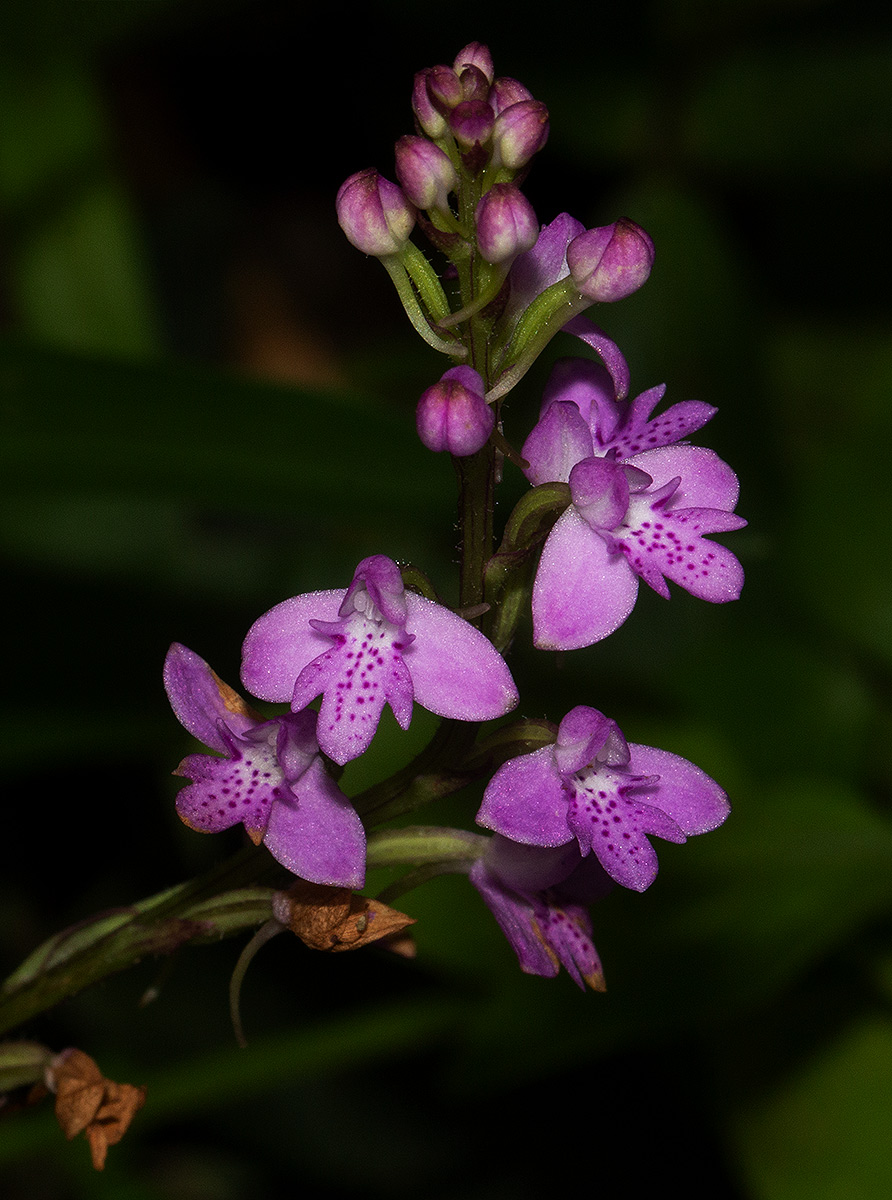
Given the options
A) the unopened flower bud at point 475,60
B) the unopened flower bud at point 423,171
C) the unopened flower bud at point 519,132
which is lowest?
the unopened flower bud at point 423,171

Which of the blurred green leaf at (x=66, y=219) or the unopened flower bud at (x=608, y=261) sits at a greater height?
the unopened flower bud at (x=608, y=261)

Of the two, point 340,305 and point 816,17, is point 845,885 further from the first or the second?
point 340,305

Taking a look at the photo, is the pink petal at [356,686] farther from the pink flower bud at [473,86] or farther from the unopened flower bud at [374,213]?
the pink flower bud at [473,86]

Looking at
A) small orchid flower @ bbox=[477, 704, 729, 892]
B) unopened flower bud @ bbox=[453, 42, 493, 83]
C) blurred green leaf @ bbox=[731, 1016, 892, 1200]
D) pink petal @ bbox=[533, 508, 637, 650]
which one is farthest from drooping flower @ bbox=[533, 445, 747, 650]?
blurred green leaf @ bbox=[731, 1016, 892, 1200]

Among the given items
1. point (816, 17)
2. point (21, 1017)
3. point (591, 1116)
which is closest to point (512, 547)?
point (21, 1017)

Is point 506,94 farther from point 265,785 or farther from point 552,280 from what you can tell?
point 265,785

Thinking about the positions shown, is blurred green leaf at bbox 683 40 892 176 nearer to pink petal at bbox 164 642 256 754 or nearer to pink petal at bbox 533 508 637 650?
pink petal at bbox 533 508 637 650

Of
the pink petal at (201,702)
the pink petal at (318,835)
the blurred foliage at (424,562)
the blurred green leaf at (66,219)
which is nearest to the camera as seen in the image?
the pink petal at (318,835)

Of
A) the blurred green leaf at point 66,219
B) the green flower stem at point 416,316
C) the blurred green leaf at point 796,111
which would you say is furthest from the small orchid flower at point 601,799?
the blurred green leaf at point 796,111
